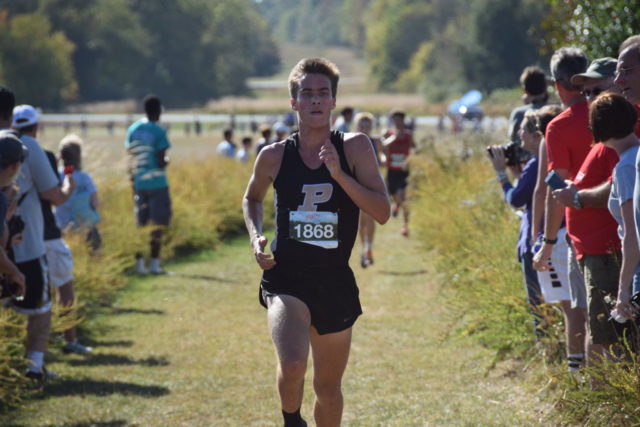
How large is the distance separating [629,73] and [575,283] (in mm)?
1279

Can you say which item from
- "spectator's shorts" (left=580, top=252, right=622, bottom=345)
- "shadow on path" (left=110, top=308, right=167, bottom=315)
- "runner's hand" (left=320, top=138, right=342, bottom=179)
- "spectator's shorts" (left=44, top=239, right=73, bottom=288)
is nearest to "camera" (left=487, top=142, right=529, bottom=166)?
"spectator's shorts" (left=580, top=252, right=622, bottom=345)

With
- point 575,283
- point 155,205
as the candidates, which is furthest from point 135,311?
point 575,283

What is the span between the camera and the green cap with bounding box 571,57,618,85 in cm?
535

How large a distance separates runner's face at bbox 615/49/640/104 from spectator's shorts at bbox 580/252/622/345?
81cm

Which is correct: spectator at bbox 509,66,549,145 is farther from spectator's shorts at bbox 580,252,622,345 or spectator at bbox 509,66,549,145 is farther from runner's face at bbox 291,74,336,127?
runner's face at bbox 291,74,336,127

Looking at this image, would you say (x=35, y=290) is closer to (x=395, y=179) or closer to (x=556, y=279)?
(x=556, y=279)

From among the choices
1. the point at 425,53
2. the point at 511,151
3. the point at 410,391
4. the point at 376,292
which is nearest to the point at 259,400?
the point at 410,391

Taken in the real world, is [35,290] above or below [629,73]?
below

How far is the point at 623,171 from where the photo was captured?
445cm

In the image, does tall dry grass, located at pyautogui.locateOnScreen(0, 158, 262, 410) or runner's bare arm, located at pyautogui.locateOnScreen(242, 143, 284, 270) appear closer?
runner's bare arm, located at pyautogui.locateOnScreen(242, 143, 284, 270)

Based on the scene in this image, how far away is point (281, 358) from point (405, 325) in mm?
4717

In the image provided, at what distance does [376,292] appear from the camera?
36.4ft

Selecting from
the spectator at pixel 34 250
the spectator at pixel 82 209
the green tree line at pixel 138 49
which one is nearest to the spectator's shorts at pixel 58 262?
the spectator at pixel 34 250

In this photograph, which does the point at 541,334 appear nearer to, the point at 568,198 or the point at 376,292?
the point at 568,198
